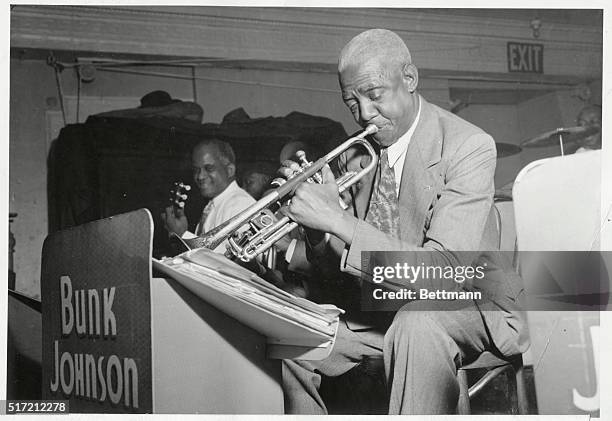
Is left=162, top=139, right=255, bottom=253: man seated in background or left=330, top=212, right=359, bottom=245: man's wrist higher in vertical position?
left=162, top=139, right=255, bottom=253: man seated in background

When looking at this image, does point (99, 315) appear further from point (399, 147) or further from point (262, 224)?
point (399, 147)

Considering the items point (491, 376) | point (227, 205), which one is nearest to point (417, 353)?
point (491, 376)

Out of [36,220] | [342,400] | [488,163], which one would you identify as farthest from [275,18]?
[342,400]

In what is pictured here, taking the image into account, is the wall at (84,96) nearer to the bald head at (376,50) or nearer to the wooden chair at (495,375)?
the bald head at (376,50)

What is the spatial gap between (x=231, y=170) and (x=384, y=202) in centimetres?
37

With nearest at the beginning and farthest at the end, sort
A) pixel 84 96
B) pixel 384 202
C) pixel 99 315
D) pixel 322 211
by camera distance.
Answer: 1. pixel 99 315
2. pixel 322 211
3. pixel 384 202
4. pixel 84 96

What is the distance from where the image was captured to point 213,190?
170 cm

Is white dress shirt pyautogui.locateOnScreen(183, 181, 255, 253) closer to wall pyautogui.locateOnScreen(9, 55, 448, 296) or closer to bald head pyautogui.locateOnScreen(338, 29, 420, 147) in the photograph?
wall pyautogui.locateOnScreen(9, 55, 448, 296)

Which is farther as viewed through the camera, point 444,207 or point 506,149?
point 506,149

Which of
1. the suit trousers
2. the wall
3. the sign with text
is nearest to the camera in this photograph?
the sign with text

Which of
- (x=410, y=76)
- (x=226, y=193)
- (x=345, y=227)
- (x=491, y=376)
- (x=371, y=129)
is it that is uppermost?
(x=410, y=76)

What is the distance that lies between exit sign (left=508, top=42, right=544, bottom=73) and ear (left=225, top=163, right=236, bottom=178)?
705 millimetres

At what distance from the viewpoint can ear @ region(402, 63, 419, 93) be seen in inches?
64.7

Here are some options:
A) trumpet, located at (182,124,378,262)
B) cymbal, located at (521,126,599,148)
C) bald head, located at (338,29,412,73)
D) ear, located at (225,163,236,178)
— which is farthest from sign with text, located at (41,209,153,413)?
cymbal, located at (521,126,599,148)
